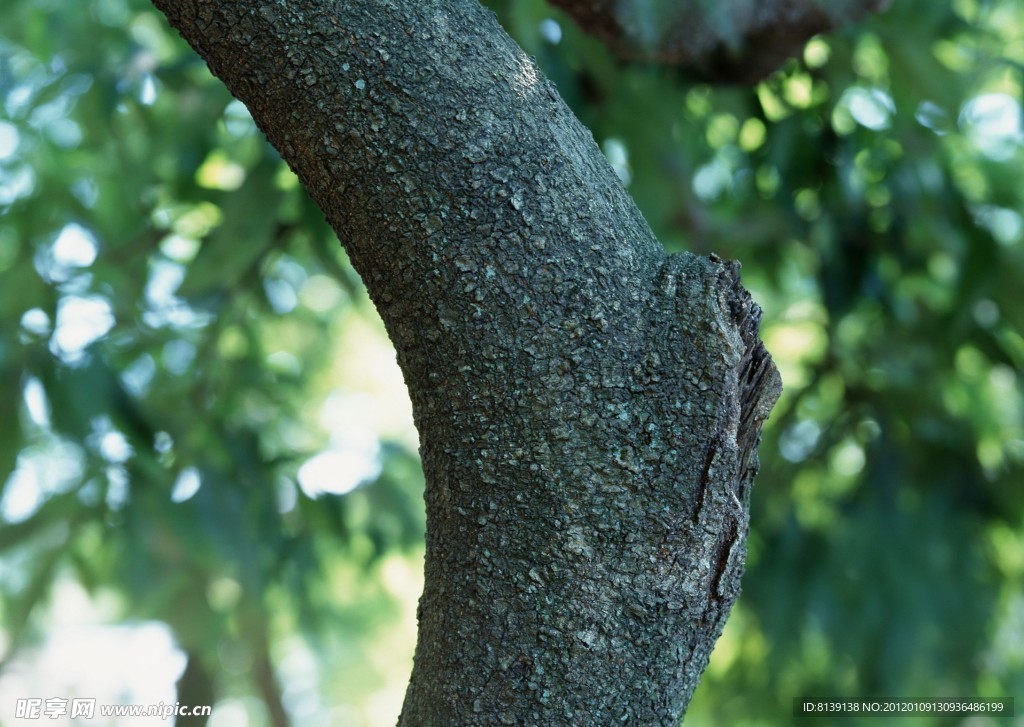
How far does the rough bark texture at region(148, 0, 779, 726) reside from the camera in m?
0.65

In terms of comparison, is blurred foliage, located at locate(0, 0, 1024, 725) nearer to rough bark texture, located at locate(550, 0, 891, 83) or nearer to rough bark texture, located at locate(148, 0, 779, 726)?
rough bark texture, located at locate(550, 0, 891, 83)

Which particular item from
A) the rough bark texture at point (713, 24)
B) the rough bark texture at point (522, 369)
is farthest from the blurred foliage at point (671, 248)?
the rough bark texture at point (522, 369)

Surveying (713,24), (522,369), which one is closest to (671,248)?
(713,24)

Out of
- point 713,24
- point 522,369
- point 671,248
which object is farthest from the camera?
point 671,248

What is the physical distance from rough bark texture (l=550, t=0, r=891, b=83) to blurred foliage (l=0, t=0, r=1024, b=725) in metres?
0.14

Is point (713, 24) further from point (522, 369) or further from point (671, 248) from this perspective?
point (522, 369)

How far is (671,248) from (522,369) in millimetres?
1691

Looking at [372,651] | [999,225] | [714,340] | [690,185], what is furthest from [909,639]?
[372,651]

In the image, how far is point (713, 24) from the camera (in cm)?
159

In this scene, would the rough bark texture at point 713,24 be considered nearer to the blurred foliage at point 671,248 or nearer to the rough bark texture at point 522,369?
the blurred foliage at point 671,248

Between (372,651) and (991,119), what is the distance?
725cm

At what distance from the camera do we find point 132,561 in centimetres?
236

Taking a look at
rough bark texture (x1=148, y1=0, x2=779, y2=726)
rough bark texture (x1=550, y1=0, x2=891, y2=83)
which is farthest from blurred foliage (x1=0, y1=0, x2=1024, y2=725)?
rough bark texture (x1=148, y1=0, x2=779, y2=726)

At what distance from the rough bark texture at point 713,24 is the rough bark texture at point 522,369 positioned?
86cm
